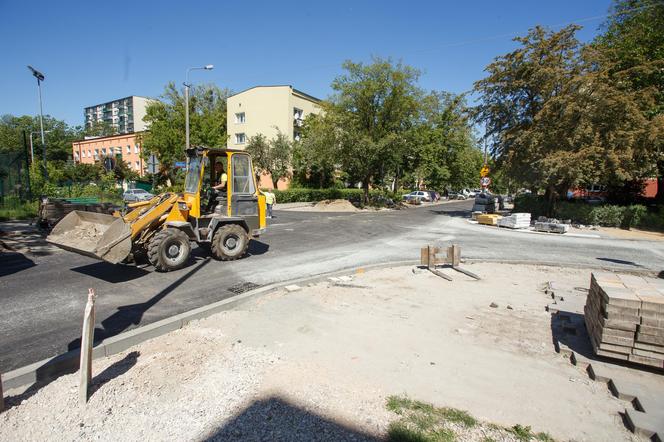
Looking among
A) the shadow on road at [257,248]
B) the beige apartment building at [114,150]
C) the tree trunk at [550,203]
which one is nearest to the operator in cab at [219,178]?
the shadow on road at [257,248]

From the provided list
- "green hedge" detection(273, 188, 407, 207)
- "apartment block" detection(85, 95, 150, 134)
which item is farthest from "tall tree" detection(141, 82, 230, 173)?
"apartment block" detection(85, 95, 150, 134)

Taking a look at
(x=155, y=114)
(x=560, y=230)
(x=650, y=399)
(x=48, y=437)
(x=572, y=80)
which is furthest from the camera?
(x=155, y=114)

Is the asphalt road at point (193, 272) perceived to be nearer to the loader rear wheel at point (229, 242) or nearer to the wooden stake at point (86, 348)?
the loader rear wheel at point (229, 242)

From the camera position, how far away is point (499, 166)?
23.7 metres

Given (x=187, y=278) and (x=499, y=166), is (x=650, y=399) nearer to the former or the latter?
(x=187, y=278)

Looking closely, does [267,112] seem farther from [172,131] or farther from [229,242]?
[229,242]

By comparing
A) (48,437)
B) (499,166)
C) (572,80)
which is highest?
(572,80)

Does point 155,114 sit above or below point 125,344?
above

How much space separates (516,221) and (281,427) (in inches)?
741

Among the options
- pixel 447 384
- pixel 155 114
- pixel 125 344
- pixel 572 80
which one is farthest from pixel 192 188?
pixel 155 114

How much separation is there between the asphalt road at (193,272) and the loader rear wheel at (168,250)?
0.22 m

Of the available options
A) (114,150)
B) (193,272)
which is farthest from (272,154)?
(114,150)

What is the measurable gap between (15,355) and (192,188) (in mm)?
5487

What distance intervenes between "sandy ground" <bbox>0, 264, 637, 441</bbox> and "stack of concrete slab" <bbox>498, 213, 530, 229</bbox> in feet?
46.0
